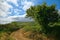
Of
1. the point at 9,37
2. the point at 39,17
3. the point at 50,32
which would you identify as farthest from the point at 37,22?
the point at 9,37

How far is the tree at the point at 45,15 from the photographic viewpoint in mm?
20766

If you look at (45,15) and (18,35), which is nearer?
(45,15)

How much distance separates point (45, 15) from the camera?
2094 cm

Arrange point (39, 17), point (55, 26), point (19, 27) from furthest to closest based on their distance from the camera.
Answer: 1. point (19, 27)
2. point (55, 26)
3. point (39, 17)

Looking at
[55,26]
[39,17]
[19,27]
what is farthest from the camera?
[19,27]

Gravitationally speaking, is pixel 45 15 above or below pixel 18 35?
above

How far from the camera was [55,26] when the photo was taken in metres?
22.9

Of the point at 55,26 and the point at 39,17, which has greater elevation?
the point at 39,17

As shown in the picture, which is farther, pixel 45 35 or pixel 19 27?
pixel 19 27

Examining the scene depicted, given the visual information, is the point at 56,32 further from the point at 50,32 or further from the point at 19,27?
the point at 19,27

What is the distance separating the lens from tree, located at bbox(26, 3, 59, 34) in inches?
818

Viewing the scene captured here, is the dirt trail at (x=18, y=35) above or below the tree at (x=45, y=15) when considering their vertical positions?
below

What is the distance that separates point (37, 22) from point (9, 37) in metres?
4.02

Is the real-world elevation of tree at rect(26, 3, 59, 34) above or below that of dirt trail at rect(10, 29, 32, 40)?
above
